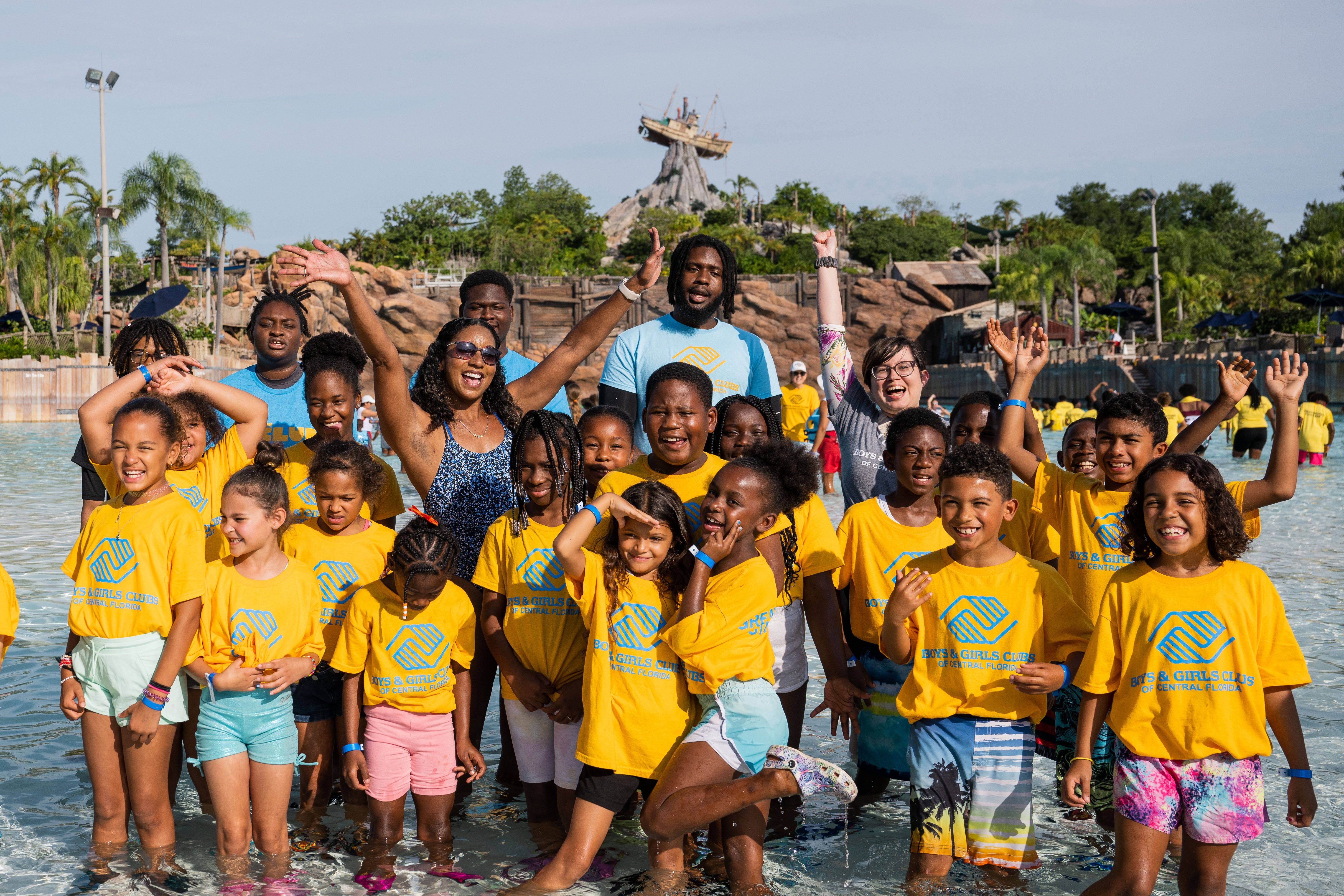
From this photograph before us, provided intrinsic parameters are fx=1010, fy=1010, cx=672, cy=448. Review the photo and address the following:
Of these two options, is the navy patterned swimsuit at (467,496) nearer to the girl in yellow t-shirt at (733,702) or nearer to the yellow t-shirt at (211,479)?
the yellow t-shirt at (211,479)

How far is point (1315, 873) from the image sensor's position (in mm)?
3883

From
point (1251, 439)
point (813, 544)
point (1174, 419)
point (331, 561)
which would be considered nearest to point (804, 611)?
point (813, 544)

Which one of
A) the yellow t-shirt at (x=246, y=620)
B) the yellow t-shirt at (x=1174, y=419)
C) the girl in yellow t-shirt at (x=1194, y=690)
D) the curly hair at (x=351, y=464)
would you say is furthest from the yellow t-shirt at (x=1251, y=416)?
the yellow t-shirt at (x=246, y=620)

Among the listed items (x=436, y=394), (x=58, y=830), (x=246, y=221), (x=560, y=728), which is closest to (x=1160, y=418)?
(x=560, y=728)

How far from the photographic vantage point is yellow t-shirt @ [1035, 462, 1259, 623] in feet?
12.7

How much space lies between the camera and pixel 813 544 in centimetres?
382

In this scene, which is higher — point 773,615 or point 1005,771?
point 773,615

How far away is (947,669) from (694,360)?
185 centimetres

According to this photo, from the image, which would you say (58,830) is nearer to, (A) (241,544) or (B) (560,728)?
(A) (241,544)

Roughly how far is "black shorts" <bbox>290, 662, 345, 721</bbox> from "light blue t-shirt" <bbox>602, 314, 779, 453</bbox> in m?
1.63

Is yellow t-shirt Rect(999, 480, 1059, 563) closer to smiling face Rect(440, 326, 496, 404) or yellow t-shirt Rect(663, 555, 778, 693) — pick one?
yellow t-shirt Rect(663, 555, 778, 693)

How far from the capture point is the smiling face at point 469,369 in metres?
4.14

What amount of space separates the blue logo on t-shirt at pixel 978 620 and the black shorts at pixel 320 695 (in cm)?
234

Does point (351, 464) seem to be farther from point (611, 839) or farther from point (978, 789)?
point (978, 789)
